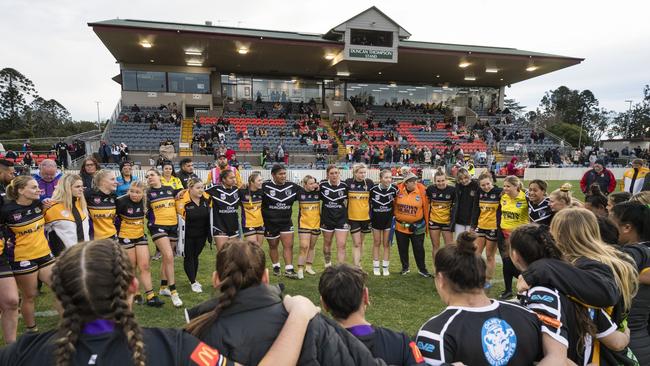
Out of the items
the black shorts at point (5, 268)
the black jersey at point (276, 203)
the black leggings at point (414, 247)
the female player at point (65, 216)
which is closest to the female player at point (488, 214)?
the black leggings at point (414, 247)

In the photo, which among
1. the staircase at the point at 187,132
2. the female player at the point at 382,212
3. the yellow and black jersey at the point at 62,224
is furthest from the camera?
the staircase at the point at 187,132

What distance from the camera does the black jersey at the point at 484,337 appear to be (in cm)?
183

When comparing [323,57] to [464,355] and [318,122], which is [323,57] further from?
[464,355]

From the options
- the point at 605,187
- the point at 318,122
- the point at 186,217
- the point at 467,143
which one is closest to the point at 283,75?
the point at 318,122

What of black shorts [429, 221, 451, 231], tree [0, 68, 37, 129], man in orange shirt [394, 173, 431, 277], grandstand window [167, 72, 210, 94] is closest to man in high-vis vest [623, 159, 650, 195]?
black shorts [429, 221, 451, 231]

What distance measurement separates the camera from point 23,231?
418 cm

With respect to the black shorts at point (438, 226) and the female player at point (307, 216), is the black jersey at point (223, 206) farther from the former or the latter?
the black shorts at point (438, 226)

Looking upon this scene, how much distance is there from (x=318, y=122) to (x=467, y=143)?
1243 centimetres

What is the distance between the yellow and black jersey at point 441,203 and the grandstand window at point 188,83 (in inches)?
1079

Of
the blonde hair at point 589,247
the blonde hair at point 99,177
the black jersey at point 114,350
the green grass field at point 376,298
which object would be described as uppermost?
the blonde hair at point 99,177

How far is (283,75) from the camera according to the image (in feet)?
110

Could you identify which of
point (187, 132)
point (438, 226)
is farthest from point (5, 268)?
point (187, 132)

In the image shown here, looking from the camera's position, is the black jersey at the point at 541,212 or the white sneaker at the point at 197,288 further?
the white sneaker at the point at 197,288

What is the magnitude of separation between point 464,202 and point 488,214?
46 centimetres
